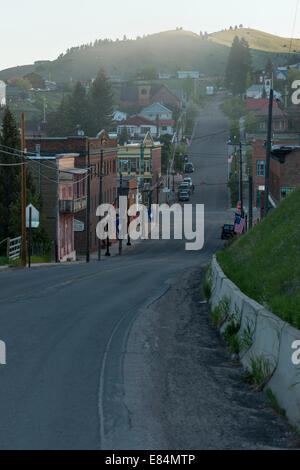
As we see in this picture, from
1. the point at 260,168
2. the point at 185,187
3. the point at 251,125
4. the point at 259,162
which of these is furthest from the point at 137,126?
the point at 259,162

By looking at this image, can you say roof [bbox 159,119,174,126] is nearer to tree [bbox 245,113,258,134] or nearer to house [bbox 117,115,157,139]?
house [bbox 117,115,157,139]

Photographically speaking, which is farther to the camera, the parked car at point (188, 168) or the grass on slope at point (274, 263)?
the parked car at point (188, 168)

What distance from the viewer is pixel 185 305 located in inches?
739

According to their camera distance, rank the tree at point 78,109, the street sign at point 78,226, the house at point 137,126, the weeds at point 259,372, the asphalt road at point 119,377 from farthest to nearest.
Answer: the house at point 137,126 → the tree at point 78,109 → the street sign at point 78,226 → the weeds at point 259,372 → the asphalt road at point 119,377

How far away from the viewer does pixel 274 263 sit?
15.4 meters

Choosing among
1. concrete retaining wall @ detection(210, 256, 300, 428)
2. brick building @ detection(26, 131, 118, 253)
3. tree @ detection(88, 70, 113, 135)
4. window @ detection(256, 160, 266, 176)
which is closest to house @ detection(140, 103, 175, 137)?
tree @ detection(88, 70, 113, 135)

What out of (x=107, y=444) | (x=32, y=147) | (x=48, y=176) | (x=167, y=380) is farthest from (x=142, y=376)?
(x=32, y=147)

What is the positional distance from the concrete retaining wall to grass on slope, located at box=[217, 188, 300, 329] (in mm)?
322

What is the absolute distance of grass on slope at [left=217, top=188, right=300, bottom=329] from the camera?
12034mm

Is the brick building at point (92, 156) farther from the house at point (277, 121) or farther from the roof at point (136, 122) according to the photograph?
the roof at point (136, 122)

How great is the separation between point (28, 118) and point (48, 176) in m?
144

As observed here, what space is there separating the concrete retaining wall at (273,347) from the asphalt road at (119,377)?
301 millimetres

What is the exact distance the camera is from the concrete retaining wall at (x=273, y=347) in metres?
9.00

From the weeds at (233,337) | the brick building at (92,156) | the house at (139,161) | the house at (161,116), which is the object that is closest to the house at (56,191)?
the brick building at (92,156)
